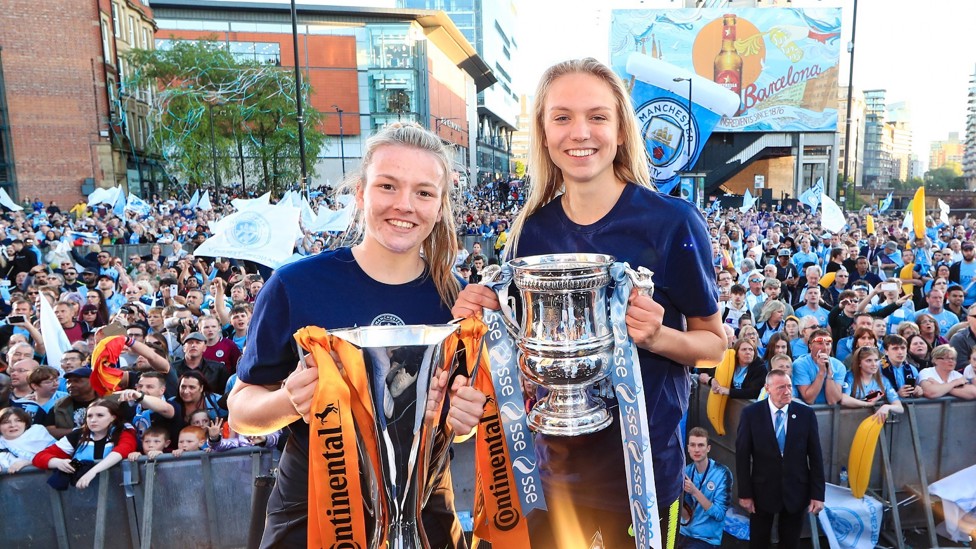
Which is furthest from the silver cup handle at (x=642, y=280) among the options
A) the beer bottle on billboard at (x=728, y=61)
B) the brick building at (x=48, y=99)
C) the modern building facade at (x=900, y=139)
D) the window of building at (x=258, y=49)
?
the modern building facade at (x=900, y=139)

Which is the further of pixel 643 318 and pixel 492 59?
pixel 492 59

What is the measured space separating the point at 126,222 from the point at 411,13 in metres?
41.7

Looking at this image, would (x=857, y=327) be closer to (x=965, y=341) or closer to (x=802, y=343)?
(x=802, y=343)

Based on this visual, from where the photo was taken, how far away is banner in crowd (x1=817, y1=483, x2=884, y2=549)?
4.90 m

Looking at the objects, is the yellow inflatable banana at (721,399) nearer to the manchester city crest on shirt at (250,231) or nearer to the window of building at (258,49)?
the manchester city crest on shirt at (250,231)

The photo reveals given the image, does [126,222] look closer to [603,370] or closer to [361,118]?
[603,370]

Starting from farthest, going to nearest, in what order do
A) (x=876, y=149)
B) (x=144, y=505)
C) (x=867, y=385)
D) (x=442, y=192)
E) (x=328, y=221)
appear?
(x=876, y=149) → (x=328, y=221) → (x=867, y=385) → (x=144, y=505) → (x=442, y=192)

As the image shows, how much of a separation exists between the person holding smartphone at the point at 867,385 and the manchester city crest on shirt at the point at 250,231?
7.20 metres

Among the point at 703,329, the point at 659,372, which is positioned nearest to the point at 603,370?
the point at 659,372

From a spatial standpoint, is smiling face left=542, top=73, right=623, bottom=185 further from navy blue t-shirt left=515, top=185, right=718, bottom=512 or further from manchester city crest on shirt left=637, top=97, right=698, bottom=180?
manchester city crest on shirt left=637, top=97, right=698, bottom=180

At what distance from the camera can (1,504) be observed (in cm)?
447

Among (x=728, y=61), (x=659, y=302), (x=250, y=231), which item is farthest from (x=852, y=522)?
(x=728, y=61)

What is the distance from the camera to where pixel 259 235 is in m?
8.98

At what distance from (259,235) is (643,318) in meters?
8.11
